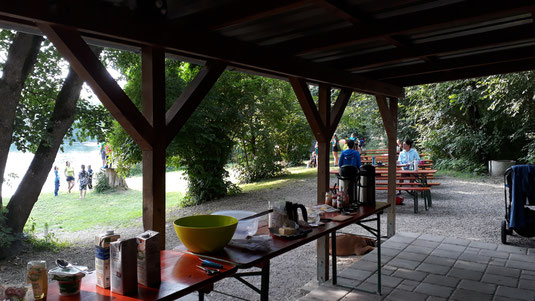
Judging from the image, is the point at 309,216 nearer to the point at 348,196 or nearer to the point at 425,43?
the point at 348,196

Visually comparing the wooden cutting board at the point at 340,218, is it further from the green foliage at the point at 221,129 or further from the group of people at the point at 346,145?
the green foliage at the point at 221,129

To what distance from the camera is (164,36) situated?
2557 mm

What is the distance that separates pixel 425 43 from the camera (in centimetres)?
392

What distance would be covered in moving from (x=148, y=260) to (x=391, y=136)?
558cm

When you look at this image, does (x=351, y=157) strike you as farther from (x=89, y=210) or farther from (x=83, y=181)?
(x=83, y=181)

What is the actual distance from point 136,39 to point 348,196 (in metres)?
2.55

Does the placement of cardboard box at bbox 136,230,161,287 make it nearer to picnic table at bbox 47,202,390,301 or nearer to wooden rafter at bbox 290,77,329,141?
picnic table at bbox 47,202,390,301

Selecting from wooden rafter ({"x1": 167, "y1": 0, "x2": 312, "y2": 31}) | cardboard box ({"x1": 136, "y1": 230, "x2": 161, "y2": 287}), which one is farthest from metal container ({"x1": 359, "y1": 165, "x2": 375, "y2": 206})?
cardboard box ({"x1": 136, "y1": 230, "x2": 161, "y2": 287})

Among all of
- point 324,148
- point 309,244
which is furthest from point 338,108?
point 309,244

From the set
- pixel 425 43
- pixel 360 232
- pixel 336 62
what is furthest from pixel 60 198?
pixel 425 43

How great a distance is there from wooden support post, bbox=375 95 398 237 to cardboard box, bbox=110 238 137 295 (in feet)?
16.6

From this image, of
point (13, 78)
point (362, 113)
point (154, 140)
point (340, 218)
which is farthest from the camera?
point (362, 113)

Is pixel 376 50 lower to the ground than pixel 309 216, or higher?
higher

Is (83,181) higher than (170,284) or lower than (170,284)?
lower
